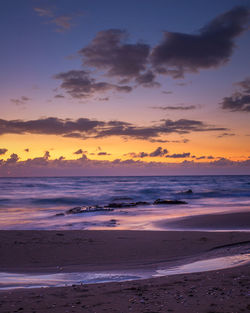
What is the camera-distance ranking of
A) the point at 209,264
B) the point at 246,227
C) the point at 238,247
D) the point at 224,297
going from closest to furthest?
the point at 224,297 → the point at 209,264 → the point at 238,247 → the point at 246,227

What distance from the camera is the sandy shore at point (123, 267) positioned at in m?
A: 4.81

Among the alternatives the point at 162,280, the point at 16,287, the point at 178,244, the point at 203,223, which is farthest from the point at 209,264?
the point at 203,223

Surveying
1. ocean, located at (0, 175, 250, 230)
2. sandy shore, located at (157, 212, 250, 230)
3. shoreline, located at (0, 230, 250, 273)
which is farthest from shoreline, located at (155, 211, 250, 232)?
shoreline, located at (0, 230, 250, 273)

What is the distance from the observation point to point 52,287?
596 centimetres

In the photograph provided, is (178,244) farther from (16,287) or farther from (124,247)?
(16,287)

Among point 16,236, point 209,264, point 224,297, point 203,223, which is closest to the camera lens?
point 224,297

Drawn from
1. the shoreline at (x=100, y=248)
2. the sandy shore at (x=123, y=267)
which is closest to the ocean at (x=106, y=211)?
the shoreline at (x=100, y=248)

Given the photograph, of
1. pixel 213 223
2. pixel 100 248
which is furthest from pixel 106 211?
pixel 100 248

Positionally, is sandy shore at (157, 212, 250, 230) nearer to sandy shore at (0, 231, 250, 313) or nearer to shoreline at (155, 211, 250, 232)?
shoreline at (155, 211, 250, 232)

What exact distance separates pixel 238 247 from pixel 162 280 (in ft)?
14.2

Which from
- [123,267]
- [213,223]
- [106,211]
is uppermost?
[123,267]

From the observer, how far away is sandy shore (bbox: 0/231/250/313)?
15.8 ft

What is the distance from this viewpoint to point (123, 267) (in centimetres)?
804

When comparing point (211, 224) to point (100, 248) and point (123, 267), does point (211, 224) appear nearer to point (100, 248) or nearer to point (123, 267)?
point (100, 248)
